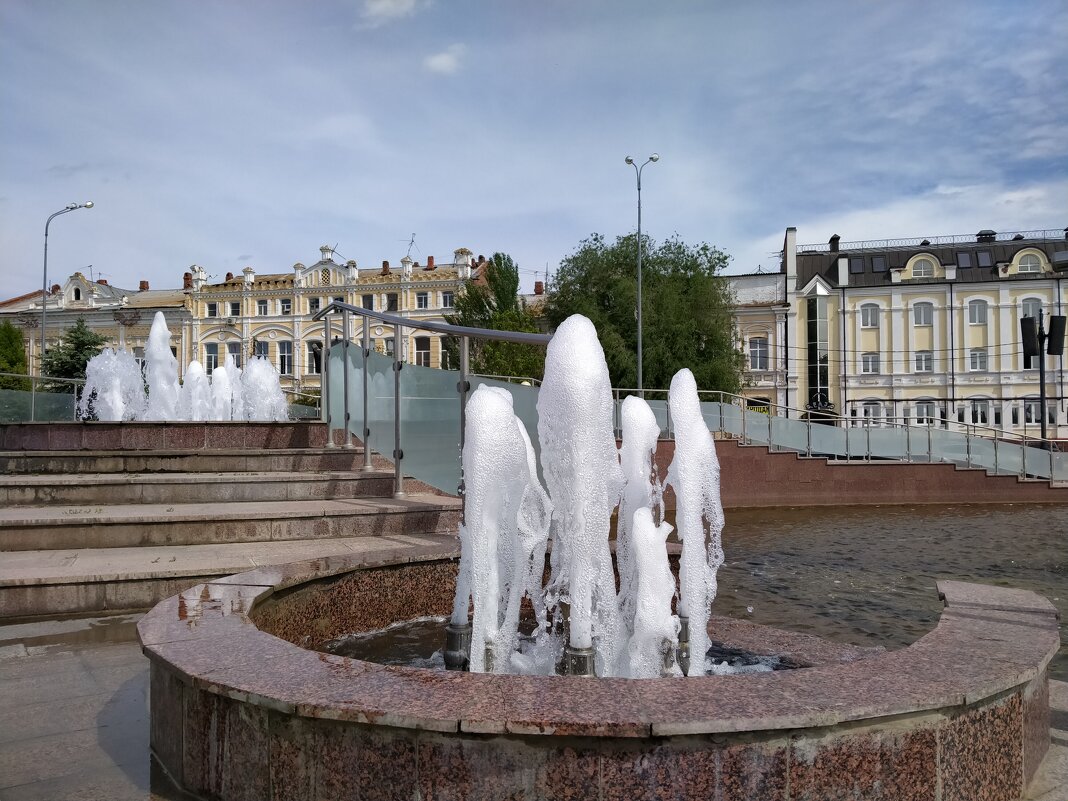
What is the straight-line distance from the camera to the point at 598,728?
86.4 inches

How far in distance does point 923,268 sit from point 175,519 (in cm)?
5120

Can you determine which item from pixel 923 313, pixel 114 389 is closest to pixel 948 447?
pixel 114 389

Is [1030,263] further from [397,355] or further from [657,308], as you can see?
[397,355]

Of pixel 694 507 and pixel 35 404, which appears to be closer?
pixel 694 507

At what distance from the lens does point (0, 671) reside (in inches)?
163

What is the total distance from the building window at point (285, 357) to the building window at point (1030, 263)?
48869mm

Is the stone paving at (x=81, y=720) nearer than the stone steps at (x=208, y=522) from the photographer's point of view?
Yes

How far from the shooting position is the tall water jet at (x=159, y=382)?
63.5 ft

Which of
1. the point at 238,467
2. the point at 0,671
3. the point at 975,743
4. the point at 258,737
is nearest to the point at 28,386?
the point at 238,467

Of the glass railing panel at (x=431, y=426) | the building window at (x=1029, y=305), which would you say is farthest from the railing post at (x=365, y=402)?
the building window at (x=1029, y=305)

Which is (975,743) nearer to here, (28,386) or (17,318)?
(28,386)

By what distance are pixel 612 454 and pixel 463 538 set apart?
2.93 ft

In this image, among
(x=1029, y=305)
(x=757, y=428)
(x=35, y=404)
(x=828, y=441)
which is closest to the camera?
(x=35, y=404)

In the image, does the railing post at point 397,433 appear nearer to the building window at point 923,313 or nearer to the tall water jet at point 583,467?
the tall water jet at point 583,467
